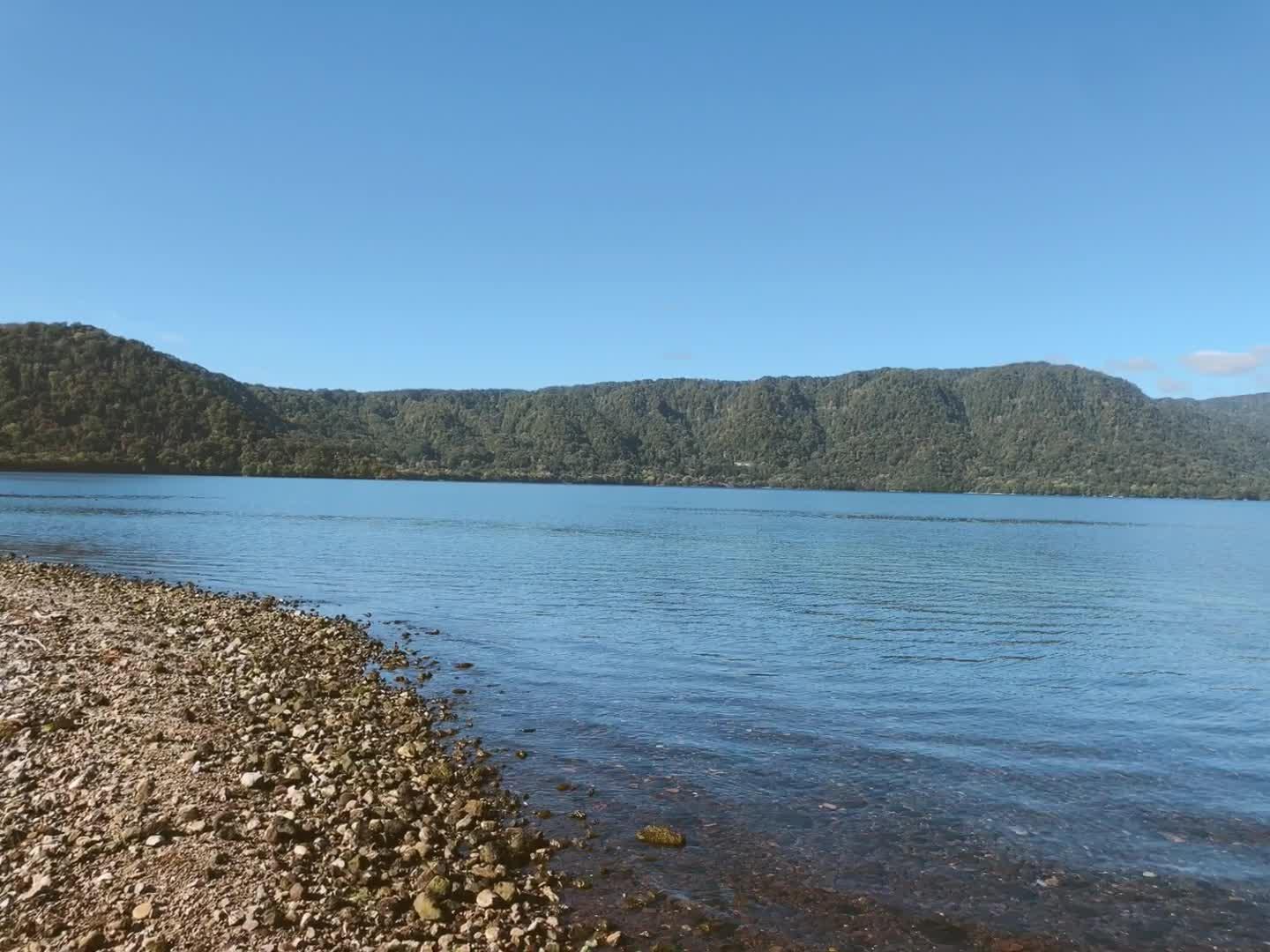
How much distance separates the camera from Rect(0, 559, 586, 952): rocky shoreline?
31.7 ft

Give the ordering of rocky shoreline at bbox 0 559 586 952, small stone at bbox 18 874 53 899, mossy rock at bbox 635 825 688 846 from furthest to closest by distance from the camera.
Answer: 1. mossy rock at bbox 635 825 688 846
2. small stone at bbox 18 874 53 899
3. rocky shoreline at bbox 0 559 586 952

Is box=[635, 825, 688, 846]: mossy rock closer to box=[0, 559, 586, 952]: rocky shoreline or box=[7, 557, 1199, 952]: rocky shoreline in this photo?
box=[7, 557, 1199, 952]: rocky shoreline

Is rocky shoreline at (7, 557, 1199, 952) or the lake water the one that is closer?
rocky shoreline at (7, 557, 1199, 952)

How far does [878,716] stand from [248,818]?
14221 mm

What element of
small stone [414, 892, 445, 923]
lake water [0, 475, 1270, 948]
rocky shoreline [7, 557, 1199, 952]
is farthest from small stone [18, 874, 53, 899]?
lake water [0, 475, 1270, 948]

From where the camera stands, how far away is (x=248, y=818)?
1229 cm

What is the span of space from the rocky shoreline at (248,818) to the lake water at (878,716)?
191cm

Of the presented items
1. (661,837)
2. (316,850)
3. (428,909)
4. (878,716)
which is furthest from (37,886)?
(878,716)

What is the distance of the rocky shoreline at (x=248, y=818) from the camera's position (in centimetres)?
967

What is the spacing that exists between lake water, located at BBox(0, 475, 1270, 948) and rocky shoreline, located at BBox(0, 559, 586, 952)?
191 cm

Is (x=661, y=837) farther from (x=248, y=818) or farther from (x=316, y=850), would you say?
(x=248, y=818)

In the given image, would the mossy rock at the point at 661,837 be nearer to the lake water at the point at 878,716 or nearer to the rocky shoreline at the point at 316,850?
the rocky shoreline at the point at 316,850

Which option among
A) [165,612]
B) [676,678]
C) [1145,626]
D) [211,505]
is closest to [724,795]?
[676,678]

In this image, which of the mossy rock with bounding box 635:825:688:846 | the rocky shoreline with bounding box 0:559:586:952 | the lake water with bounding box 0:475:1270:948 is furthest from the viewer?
the mossy rock with bounding box 635:825:688:846
